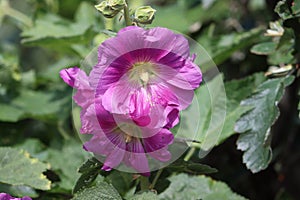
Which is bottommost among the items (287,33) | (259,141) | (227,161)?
(227,161)

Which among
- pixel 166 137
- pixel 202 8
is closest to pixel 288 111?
pixel 202 8

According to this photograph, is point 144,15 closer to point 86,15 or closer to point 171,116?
point 171,116

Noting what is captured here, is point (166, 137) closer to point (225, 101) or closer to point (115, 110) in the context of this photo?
point (115, 110)

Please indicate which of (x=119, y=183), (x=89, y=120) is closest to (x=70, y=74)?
(x=89, y=120)

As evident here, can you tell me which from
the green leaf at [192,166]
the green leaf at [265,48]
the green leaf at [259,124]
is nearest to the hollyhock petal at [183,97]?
the green leaf at [192,166]

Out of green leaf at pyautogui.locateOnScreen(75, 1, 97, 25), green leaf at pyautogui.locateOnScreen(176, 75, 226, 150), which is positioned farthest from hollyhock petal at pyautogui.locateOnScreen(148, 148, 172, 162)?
green leaf at pyautogui.locateOnScreen(75, 1, 97, 25)

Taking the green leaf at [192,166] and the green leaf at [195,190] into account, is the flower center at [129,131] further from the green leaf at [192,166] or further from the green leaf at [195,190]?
the green leaf at [195,190]

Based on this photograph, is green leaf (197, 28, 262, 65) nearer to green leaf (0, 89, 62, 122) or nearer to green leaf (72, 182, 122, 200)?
green leaf (0, 89, 62, 122)
